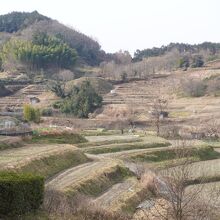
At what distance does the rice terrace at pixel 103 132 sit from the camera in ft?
57.9

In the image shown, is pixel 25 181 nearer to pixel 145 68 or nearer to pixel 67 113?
pixel 67 113

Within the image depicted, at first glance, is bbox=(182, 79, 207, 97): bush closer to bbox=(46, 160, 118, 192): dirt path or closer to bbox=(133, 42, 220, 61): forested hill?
bbox=(46, 160, 118, 192): dirt path

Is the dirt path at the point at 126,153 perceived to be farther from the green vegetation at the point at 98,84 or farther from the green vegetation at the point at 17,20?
the green vegetation at the point at 17,20

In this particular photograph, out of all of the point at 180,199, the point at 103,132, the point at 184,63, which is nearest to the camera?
the point at 180,199

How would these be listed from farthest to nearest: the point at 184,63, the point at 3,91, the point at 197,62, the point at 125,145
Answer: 1. the point at 184,63
2. the point at 197,62
3. the point at 3,91
4. the point at 125,145

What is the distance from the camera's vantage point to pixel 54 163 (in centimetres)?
2694

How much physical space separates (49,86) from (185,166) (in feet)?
249

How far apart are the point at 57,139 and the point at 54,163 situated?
10.2 metres

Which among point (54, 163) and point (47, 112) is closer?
point (54, 163)

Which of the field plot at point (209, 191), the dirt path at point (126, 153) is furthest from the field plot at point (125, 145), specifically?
the field plot at point (209, 191)

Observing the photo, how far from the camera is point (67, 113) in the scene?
235 feet

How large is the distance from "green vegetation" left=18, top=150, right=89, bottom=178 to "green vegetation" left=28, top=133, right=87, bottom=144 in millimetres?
4742

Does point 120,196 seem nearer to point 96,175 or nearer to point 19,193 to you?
point 96,175

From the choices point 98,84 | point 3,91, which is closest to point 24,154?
point 3,91
